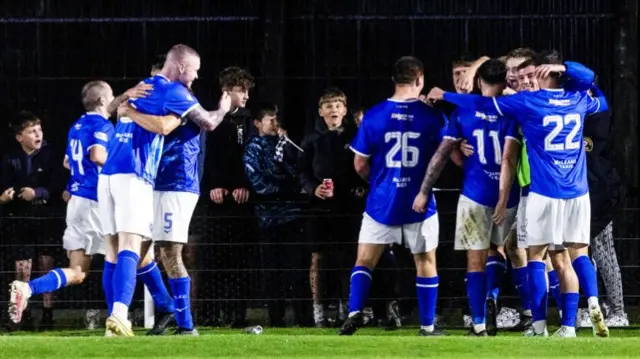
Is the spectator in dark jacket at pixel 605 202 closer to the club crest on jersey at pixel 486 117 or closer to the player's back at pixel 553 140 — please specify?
the club crest on jersey at pixel 486 117

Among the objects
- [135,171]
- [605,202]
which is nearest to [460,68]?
[605,202]

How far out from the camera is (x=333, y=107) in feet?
55.1

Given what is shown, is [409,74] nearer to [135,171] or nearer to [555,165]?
[555,165]

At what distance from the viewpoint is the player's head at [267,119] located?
1700 cm

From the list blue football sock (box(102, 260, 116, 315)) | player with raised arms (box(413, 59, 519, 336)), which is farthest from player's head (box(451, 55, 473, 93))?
blue football sock (box(102, 260, 116, 315))

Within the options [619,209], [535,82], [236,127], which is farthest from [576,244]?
[236,127]

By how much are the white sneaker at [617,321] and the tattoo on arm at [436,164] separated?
2703 millimetres

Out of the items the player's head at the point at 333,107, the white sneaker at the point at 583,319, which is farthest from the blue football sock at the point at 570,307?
the player's head at the point at 333,107

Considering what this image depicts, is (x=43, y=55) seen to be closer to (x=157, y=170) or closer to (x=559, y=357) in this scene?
(x=157, y=170)

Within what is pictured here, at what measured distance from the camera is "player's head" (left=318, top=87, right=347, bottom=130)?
1677cm

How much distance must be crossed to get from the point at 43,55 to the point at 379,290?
4.30 metres

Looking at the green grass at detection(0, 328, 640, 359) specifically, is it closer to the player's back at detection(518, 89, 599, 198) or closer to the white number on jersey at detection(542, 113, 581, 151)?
the player's back at detection(518, 89, 599, 198)

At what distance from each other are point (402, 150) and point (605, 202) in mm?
2361

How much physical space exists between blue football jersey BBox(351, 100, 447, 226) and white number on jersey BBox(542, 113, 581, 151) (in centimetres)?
91
